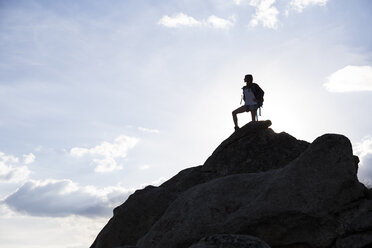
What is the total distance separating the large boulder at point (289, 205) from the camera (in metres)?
14.3

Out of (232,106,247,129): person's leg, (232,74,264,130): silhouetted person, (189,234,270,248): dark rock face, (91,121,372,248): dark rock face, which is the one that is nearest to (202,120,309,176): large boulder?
(232,106,247,129): person's leg

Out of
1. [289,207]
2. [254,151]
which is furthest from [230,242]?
[254,151]

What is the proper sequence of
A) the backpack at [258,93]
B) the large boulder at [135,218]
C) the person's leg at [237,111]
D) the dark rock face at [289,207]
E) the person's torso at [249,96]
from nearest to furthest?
the dark rock face at [289,207] < the large boulder at [135,218] < the backpack at [258,93] < the person's torso at [249,96] < the person's leg at [237,111]

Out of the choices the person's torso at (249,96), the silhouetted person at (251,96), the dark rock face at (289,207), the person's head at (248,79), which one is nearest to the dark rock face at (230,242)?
the dark rock face at (289,207)

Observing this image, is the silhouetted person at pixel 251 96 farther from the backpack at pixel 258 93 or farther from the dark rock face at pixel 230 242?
the dark rock face at pixel 230 242

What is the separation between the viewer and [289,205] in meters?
14.4

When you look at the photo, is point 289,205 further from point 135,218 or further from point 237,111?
point 237,111

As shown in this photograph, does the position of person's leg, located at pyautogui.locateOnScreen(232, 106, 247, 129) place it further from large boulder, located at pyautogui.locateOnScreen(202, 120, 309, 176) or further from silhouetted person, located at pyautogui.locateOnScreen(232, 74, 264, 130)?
large boulder, located at pyautogui.locateOnScreen(202, 120, 309, 176)

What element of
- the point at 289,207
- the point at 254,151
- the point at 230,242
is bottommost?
the point at 230,242

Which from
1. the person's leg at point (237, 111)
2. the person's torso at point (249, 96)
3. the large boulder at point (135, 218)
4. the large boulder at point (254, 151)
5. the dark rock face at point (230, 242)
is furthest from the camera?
the person's leg at point (237, 111)

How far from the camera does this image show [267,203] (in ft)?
47.9

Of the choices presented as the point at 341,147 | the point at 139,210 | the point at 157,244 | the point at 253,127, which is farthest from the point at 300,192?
the point at 253,127

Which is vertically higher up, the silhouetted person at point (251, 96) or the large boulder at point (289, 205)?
the silhouetted person at point (251, 96)

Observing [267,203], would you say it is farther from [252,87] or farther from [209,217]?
[252,87]
